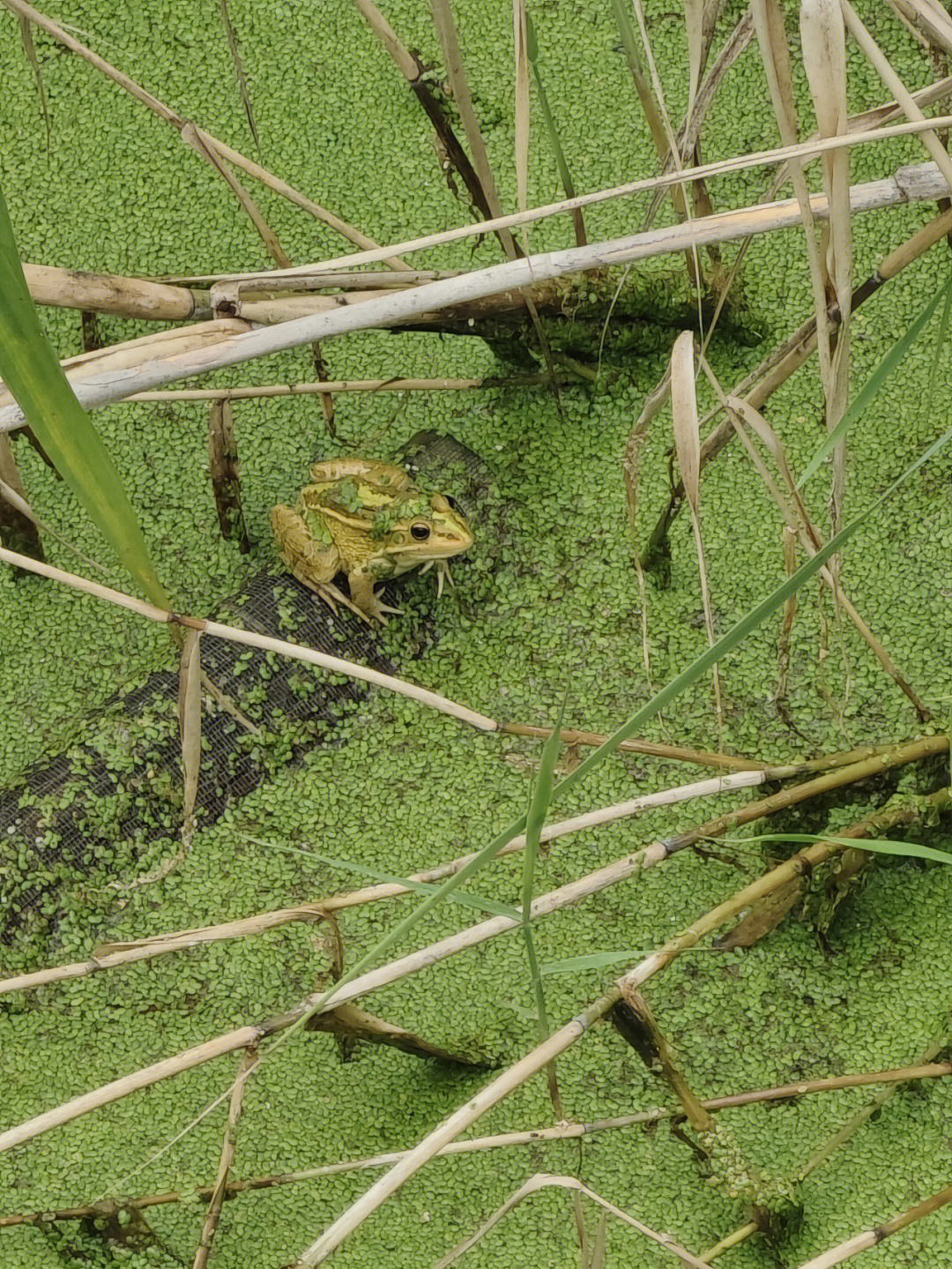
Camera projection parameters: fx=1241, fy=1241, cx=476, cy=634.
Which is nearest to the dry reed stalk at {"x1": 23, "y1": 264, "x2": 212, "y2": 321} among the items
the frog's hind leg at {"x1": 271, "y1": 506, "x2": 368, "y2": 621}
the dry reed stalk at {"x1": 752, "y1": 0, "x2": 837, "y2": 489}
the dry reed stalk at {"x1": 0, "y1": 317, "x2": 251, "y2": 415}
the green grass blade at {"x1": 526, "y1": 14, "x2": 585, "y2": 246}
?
the dry reed stalk at {"x1": 0, "y1": 317, "x2": 251, "y2": 415}

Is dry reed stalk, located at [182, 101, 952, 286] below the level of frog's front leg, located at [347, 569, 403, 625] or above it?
above

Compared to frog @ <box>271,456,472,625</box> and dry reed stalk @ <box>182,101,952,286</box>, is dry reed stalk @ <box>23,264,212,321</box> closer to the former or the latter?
dry reed stalk @ <box>182,101,952,286</box>

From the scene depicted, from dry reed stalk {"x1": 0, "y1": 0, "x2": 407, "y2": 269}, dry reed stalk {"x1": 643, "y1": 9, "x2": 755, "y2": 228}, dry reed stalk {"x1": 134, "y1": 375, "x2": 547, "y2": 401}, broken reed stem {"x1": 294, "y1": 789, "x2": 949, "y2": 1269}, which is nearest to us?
broken reed stem {"x1": 294, "y1": 789, "x2": 949, "y2": 1269}

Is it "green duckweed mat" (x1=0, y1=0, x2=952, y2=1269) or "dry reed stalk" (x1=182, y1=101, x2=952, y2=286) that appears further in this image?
"green duckweed mat" (x1=0, y1=0, x2=952, y2=1269)

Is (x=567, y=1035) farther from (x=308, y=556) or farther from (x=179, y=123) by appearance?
(x=179, y=123)

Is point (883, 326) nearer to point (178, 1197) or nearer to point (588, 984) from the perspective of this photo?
point (588, 984)

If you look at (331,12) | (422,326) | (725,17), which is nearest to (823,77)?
(422,326)
